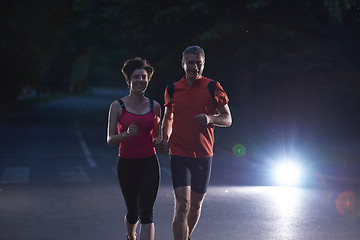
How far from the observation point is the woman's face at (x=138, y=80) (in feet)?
18.0

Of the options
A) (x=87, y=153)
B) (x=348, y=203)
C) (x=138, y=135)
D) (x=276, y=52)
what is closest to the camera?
(x=138, y=135)

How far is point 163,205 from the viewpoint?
9391 millimetres

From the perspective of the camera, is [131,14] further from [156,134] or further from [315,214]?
[156,134]

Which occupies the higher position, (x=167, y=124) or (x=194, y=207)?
(x=167, y=124)

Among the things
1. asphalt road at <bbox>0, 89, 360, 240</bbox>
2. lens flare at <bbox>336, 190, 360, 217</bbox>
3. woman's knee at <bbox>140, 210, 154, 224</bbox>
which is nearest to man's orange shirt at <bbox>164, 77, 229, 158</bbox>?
woman's knee at <bbox>140, 210, 154, 224</bbox>

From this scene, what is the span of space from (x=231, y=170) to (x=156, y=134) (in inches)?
330

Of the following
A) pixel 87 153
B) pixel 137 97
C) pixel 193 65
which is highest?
pixel 193 65

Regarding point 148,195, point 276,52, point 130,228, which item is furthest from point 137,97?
point 276,52

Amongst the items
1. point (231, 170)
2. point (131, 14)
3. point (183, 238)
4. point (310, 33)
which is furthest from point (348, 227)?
point (131, 14)

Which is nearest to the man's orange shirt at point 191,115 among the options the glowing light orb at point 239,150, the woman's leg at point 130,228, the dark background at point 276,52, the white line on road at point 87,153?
the woman's leg at point 130,228

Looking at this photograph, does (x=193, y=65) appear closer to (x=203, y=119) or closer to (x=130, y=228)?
(x=203, y=119)

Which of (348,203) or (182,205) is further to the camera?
(348,203)

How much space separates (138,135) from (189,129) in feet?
1.76

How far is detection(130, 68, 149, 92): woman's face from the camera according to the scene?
18.0ft
